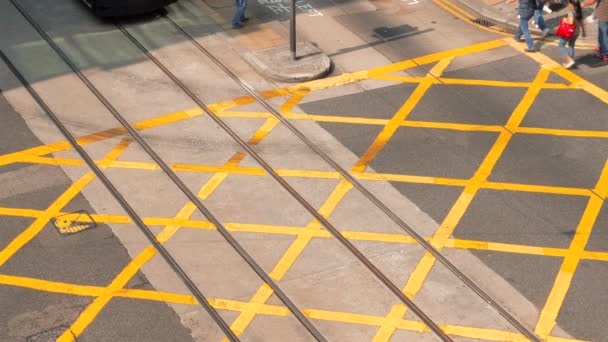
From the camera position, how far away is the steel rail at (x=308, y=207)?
12266 mm

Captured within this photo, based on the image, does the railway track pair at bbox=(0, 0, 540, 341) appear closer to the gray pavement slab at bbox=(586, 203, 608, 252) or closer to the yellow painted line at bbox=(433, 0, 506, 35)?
the gray pavement slab at bbox=(586, 203, 608, 252)

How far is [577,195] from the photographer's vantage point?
1486 cm

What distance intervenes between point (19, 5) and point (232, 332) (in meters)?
12.2

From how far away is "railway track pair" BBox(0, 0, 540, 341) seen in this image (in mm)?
12297

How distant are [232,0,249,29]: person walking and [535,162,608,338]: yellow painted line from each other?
8.47m

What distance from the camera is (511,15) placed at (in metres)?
20.9

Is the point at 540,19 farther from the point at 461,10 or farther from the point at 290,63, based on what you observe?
the point at 290,63

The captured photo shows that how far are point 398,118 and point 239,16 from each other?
16.5ft

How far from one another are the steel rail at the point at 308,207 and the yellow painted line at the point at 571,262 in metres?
1.44

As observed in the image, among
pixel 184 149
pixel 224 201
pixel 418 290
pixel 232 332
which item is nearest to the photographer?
pixel 232 332

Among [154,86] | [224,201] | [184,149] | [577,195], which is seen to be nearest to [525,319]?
[577,195]

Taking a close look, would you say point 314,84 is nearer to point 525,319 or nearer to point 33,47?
point 33,47

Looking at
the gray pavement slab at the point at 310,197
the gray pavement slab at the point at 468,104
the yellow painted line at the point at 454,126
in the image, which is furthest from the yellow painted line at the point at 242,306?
the gray pavement slab at the point at 468,104

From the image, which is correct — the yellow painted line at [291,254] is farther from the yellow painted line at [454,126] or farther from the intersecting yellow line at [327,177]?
the yellow painted line at [454,126]
